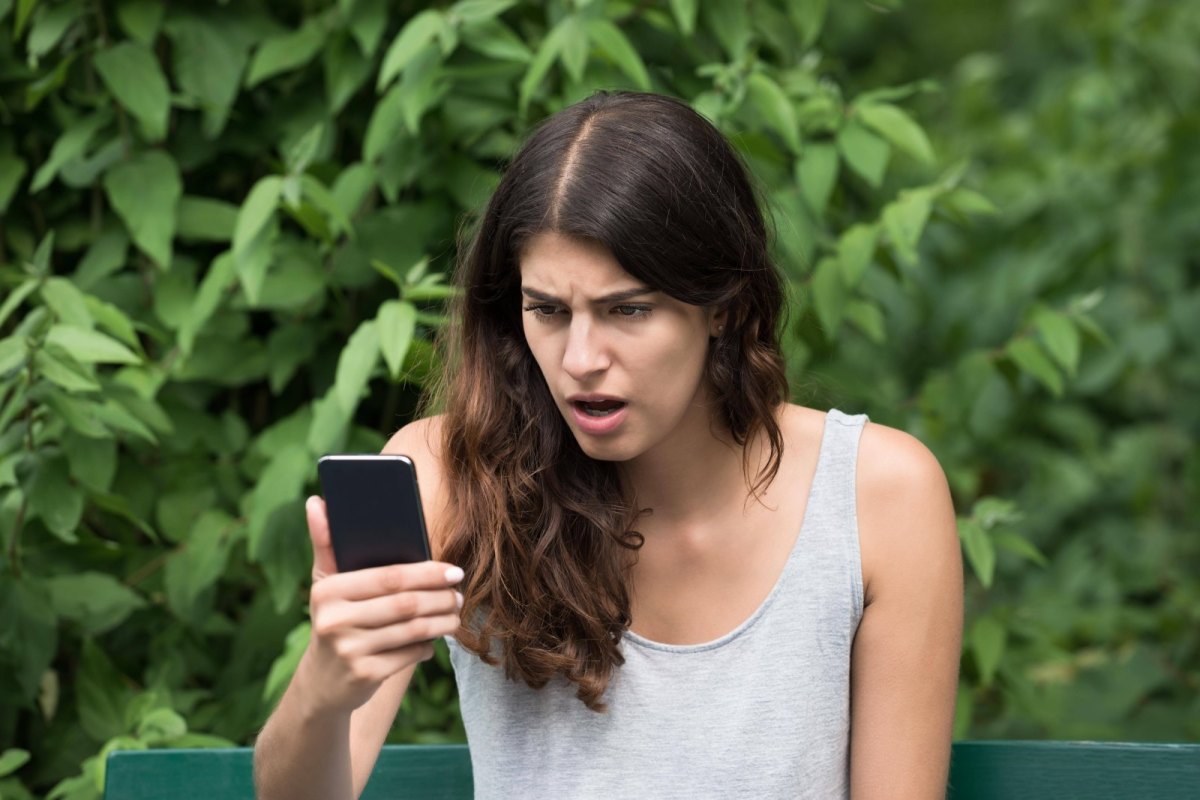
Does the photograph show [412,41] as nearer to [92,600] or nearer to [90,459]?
[90,459]

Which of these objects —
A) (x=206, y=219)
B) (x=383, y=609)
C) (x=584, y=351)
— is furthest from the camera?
(x=206, y=219)

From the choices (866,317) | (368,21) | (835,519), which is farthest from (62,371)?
(866,317)

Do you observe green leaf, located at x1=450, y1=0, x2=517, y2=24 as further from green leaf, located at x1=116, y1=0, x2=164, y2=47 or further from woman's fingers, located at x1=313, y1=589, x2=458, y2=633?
woman's fingers, located at x1=313, y1=589, x2=458, y2=633

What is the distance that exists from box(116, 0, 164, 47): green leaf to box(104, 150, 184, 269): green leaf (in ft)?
0.61

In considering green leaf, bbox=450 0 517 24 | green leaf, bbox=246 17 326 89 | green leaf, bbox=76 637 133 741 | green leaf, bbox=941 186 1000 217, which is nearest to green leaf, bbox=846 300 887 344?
green leaf, bbox=941 186 1000 217

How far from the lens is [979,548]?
2.20 meters

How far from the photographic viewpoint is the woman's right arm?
1.35 m

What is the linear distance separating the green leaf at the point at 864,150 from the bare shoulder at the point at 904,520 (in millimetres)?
622

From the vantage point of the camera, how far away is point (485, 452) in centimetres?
182

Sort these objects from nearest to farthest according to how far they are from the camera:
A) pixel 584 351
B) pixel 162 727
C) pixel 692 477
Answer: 1. pixel 584 351
2. pixel 692 477
3. pixel 162 727

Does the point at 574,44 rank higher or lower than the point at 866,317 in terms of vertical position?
higher

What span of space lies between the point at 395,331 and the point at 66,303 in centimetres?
47

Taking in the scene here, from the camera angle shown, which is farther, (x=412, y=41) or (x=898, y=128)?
(x=898, y=128)

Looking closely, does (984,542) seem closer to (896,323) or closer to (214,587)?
(896,323)
